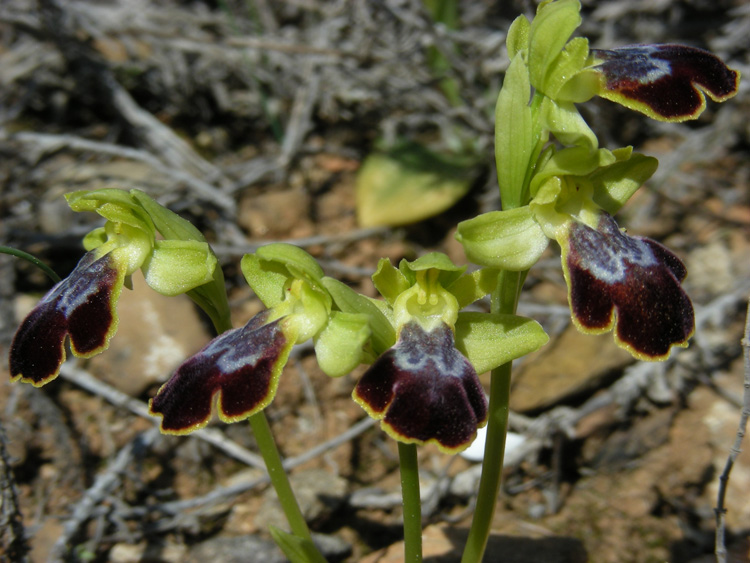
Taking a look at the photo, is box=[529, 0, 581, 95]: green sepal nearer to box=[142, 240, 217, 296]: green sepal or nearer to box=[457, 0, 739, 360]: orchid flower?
box=[457, 0, 739, 360]: orchid flower

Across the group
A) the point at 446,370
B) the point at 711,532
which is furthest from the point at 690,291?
the point at 446,370

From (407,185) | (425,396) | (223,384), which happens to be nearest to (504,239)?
(425,396)

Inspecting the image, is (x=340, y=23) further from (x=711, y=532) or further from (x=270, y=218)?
(x=711, y=532)

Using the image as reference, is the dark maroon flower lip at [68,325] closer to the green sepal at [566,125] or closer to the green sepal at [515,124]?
the green sepal at [515,124]

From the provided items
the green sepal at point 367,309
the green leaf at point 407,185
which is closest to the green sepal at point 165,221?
the green sepal at point 367,309

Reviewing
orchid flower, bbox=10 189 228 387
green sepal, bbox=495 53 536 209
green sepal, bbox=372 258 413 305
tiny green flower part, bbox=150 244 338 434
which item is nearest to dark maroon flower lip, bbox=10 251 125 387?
orchid flower, bbox=10 189 228 387
